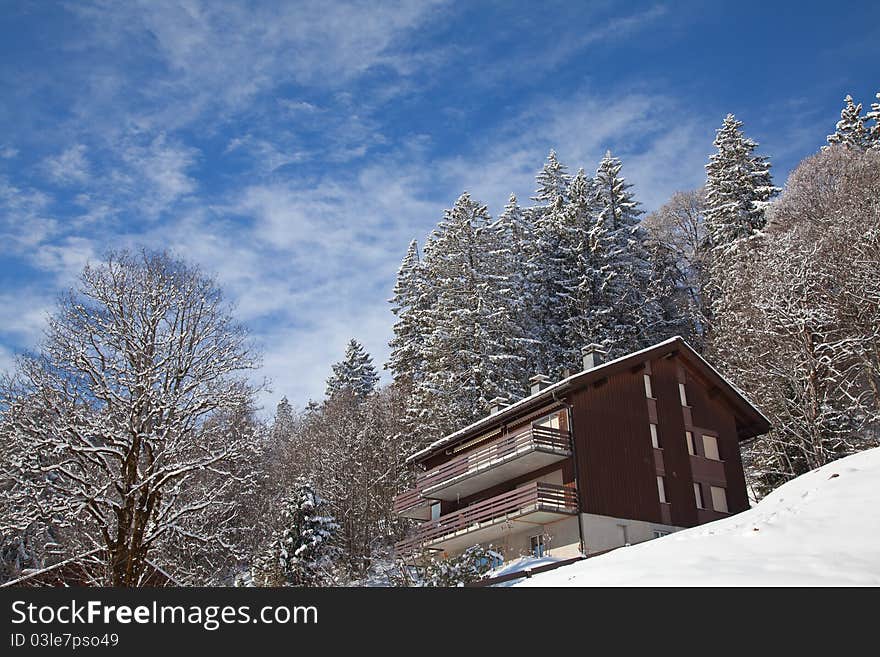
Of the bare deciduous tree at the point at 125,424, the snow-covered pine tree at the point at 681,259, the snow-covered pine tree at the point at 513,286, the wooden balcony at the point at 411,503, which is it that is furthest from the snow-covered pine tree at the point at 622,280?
the bare deciduous tree at the point at 125,424

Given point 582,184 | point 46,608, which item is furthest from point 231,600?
point 582,184

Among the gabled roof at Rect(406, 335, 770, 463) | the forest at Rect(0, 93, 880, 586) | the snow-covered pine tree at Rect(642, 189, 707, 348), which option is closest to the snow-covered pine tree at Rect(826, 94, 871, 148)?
the forest at Rect(0, 93, 880, 586)

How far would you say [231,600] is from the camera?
9.32 metres

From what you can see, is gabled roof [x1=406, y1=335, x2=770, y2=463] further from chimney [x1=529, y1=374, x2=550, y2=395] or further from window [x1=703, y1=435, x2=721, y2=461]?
window [x1=703, y1=435, x2=721, y2=461]

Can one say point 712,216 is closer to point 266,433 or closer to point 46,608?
point 266,433

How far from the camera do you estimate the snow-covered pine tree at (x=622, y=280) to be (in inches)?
1928

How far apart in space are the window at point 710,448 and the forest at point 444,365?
10.6 ft

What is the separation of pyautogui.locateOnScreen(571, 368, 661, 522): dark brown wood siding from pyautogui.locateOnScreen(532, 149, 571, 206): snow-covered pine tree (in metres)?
25.2

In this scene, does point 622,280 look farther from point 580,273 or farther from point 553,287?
point 553,287

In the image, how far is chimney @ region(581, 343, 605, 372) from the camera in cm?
3784

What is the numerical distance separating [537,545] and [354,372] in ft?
138

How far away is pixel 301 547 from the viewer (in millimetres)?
36562

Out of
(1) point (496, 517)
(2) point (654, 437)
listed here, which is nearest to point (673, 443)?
(2) point (654, 437)

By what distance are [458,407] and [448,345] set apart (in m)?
4.33
